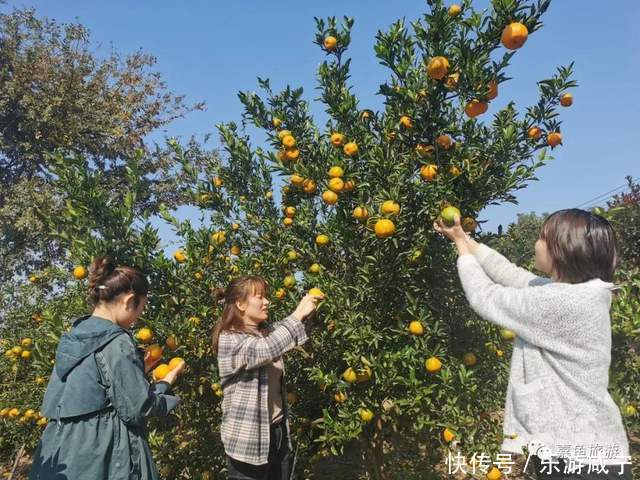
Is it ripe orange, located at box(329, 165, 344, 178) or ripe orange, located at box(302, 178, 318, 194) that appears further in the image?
ripe orange, located at box(302, 178, 318, 194)

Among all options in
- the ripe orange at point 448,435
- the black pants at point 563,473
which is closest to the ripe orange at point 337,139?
the ripe orange at point 448,435

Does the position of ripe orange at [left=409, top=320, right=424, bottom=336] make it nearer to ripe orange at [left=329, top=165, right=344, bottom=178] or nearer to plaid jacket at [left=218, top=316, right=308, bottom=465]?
plaid jacket at [left=218, top=316, right=308, bottom=465]

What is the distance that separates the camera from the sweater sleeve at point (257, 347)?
2082 millimetres

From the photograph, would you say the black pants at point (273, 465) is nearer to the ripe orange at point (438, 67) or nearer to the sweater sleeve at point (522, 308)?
the sweater sleeve at point (522, 308)

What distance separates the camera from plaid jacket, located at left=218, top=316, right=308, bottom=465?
209 centimetres

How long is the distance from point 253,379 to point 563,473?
1252 mm

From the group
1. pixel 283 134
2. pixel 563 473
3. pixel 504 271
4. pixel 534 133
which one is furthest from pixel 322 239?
pixel 563 473

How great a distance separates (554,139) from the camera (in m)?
2.46

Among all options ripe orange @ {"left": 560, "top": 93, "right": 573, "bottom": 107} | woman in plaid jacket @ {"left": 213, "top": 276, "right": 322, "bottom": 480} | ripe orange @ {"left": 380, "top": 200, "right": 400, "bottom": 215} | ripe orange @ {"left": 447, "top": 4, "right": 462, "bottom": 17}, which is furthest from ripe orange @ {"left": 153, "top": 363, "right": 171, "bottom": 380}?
ripe orange @ {"left": 560, "top": 93, "right": 573, "bottom": 107}

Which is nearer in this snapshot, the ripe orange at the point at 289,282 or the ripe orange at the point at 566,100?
the ripe orange at the point at 566,100

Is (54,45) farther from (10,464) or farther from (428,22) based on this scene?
(428,22)

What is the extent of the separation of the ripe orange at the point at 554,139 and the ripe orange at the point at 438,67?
747mm

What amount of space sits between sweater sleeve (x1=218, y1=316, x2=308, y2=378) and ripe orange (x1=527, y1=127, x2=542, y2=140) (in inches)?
58.2

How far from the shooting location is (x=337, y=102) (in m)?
2.63
